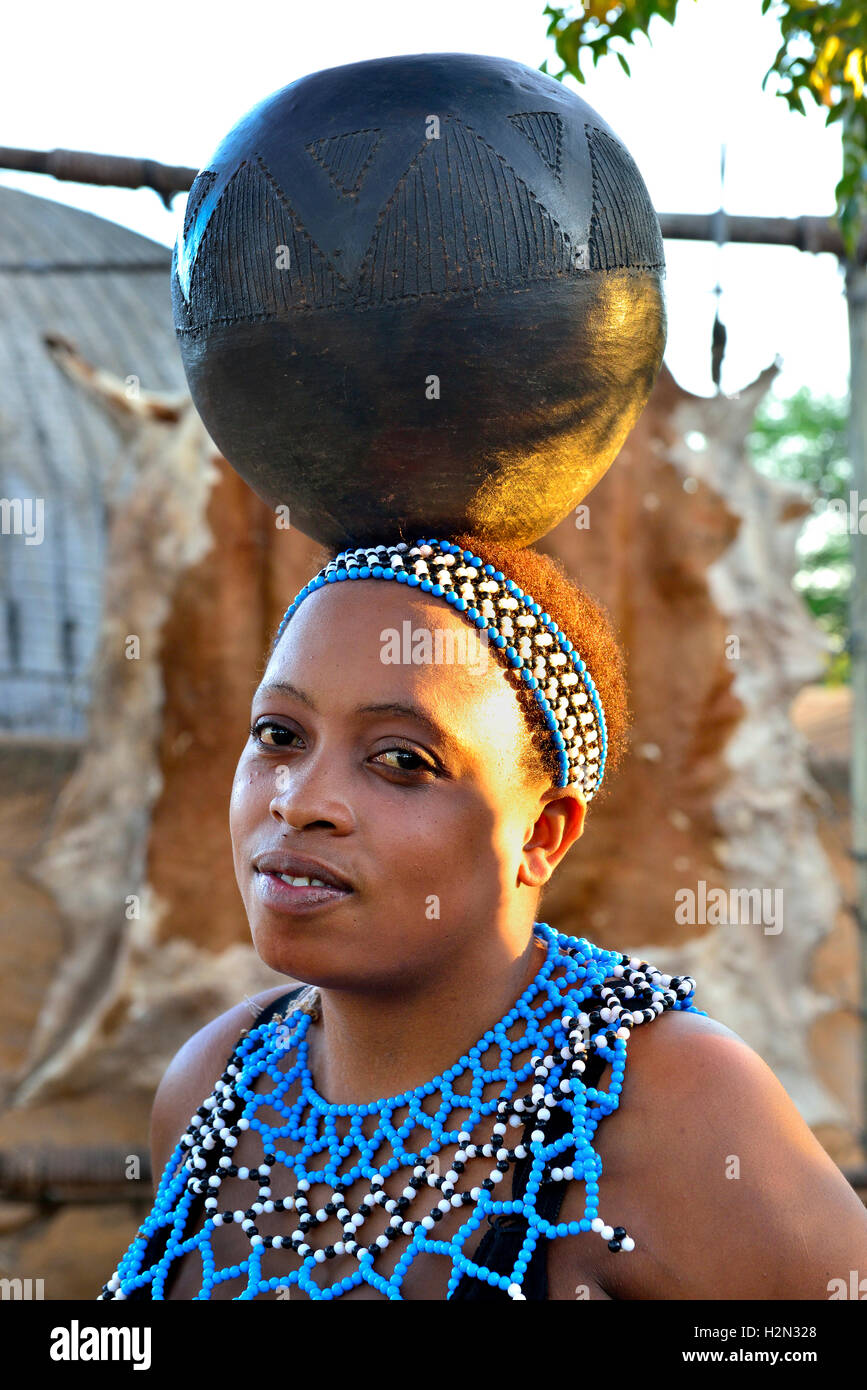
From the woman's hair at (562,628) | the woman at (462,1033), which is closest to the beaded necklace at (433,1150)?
the woman at (462,1033)

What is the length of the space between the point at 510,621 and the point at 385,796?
11.1 inches

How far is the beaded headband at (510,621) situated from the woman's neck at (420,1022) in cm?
27

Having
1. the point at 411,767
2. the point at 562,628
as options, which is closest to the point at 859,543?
the point at 562,628

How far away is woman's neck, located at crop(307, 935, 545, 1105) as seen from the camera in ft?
5.50

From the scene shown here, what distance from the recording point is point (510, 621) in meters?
1.69

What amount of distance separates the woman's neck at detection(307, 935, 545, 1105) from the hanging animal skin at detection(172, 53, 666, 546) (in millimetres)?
569

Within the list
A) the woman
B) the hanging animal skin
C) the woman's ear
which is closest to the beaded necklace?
the woman

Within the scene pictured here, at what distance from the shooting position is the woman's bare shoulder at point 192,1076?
6.63ft

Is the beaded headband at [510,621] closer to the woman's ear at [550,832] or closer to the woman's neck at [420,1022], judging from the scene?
the woman's ear at [550,832]

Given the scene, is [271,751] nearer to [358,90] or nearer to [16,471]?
[358,90]

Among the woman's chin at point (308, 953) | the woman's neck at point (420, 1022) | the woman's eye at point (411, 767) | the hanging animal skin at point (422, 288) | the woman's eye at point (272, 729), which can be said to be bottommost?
the woman's neck at point (420, 1022)

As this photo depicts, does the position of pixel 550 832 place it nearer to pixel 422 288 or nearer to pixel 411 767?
pixel 411 767

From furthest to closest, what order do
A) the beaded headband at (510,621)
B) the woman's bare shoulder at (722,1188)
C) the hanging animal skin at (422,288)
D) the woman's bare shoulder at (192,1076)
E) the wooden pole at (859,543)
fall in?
1. the wooden pole at (859,543)
2. the woman's bare shoulder at (192,1076)
3. the beaded headband at (510,621)
4. the hanging animal skin at (422,288)
5. the woman's bare shoulder at (722,1188)

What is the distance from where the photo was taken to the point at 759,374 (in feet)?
14.9
